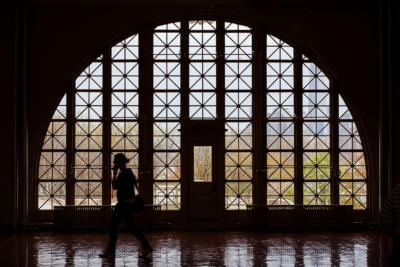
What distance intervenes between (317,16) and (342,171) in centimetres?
372

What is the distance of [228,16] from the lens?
14.4 m

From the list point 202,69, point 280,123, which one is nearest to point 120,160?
point 202,69

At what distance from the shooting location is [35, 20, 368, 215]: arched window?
1434 cm

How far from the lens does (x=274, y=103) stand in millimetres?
14492

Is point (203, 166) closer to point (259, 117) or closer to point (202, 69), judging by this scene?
point (259, 117)

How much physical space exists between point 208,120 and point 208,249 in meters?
4.07

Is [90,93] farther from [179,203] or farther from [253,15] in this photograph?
[253,15]
